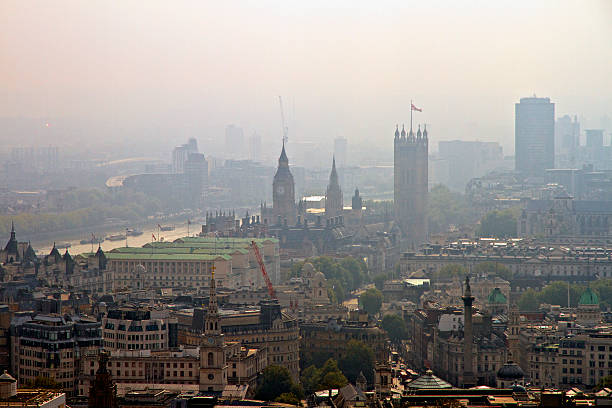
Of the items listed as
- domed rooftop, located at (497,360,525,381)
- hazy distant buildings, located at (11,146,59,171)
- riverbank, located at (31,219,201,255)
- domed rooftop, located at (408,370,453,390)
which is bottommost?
domed rooftop, located at (408,370,453,390)

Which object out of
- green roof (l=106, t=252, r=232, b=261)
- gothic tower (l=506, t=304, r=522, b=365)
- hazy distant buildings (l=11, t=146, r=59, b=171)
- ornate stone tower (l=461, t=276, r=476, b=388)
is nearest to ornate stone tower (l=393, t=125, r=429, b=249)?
hazy distant buildings (l=11, t=146, r=59, b=171)

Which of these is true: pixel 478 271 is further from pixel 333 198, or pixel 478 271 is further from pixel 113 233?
pixel 113 233

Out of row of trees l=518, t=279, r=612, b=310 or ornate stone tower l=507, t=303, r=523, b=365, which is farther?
row of trees l=518, t=279, r=612, b=310

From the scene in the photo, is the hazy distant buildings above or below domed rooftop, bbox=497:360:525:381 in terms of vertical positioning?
above

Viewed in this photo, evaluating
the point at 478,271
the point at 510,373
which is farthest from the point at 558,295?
the point at 510,373

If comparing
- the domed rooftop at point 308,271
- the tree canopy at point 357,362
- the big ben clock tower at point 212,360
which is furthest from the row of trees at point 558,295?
the big ben clock tower at point 212,360

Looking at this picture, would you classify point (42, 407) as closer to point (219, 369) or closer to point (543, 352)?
point (219, 369)

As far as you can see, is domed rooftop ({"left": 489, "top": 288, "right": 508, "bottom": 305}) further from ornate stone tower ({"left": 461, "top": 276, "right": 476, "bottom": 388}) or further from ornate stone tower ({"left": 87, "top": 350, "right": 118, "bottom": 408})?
ornate stone tower ({"left": 87, "top": 350, "right": 118, "bottom": 408})

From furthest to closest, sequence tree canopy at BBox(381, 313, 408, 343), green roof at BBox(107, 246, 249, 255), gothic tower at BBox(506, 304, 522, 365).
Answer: green roof at BBox(107, 246, 249, 255)
tree canopy at BBox(381, 313, 408, 343)
gothic tower at BBox(506, 304, 522, 365)
